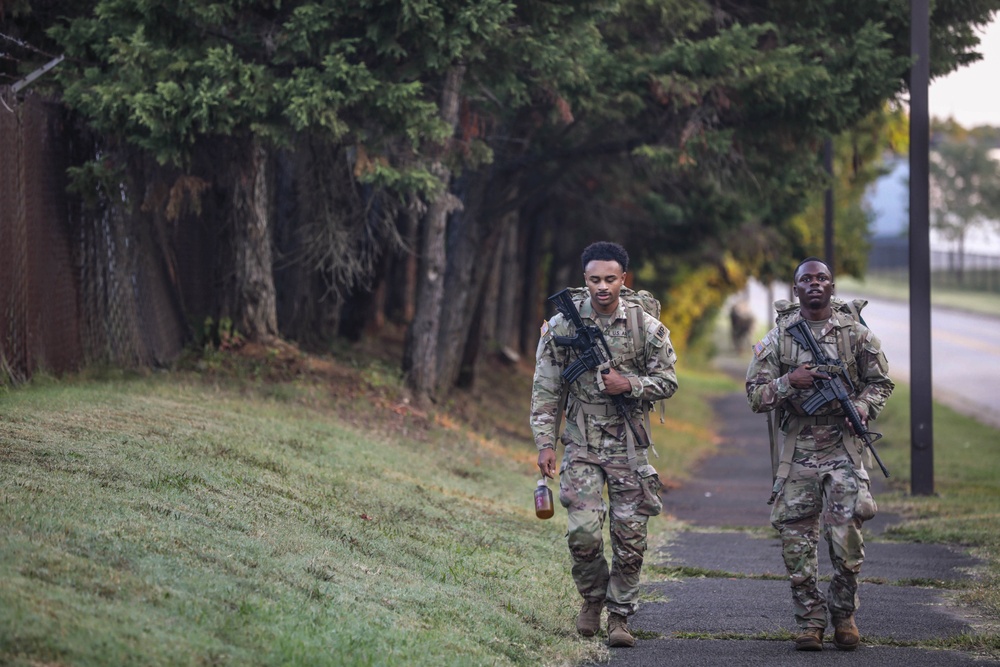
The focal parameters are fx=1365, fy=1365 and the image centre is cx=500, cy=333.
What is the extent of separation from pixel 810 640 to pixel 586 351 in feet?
6.03

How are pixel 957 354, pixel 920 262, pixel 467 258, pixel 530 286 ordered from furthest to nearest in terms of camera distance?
pixel 957 354 < pixel 530 286 < pixel 467 258 < pixel 920 262

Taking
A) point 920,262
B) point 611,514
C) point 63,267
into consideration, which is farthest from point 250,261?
point 611,514

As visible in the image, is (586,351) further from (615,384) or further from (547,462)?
(547,462)

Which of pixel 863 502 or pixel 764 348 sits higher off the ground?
pixel 764 348

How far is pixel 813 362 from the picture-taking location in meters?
7.05

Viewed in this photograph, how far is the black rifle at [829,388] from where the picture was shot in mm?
6906

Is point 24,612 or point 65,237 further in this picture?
point 65,237

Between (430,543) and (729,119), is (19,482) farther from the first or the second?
(729,119)

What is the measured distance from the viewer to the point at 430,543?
28.8 feet

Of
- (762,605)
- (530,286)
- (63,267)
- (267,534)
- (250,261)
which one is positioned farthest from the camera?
(530,286)

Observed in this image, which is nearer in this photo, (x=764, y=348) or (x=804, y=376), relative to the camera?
(x=804, y=376)

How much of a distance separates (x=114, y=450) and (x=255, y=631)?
3299 millimetres

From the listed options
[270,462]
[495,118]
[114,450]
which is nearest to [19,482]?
[114,450]

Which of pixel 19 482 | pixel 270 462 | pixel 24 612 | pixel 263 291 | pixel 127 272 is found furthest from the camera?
pixel 263 291
